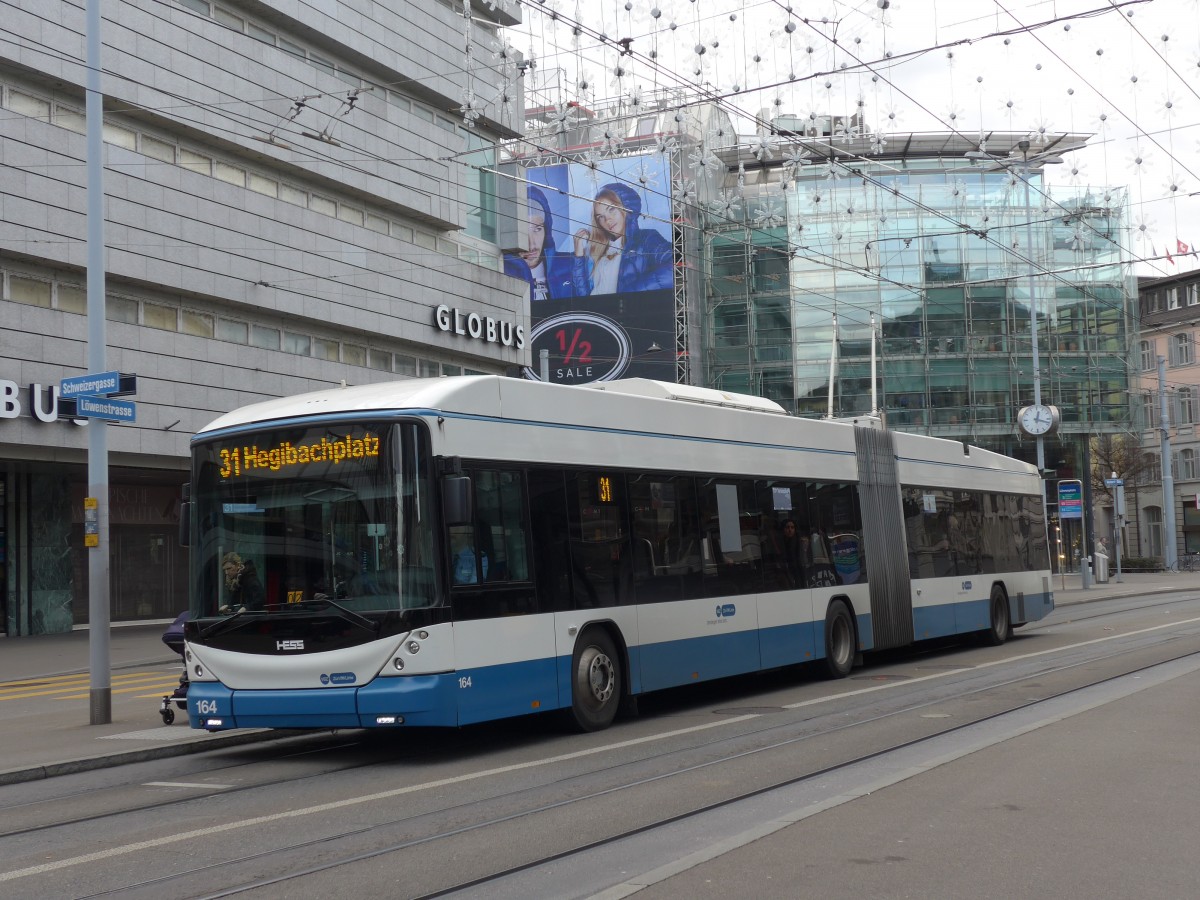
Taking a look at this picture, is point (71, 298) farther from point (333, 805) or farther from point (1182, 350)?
point (1182, 350)

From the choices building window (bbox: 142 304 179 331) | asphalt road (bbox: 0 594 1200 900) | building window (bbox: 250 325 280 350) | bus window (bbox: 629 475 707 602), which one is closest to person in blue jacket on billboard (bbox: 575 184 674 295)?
building window (bbox: 250 325 280 350)

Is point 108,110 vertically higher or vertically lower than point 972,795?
higher

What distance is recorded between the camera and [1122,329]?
60.2 metres

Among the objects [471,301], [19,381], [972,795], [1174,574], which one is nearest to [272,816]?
[972,795]

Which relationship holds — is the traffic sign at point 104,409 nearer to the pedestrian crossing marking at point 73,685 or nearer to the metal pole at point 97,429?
the metal pole at point 97,429

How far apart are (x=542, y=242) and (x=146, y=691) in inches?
1766

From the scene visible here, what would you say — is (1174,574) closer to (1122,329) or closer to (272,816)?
(1122,329)

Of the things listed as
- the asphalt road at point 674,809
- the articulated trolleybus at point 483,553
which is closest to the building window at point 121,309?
the articulated trolleybus at point 483,553

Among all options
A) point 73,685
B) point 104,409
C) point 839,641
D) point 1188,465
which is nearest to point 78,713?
point 104,409

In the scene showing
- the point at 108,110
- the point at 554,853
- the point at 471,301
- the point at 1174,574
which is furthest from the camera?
the point at 1174,574

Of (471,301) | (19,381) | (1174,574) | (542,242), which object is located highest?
(542,242)

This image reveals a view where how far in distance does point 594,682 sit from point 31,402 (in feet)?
62.8

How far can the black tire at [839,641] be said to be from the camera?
16234 millimetres

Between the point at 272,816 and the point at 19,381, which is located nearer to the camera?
the point at 272,816
